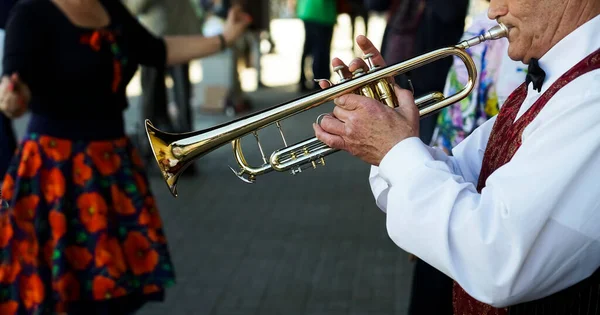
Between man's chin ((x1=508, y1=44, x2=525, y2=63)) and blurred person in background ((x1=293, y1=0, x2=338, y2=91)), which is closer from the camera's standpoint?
man's chin ((x1=508, y1=44, x2=525, y2=63))

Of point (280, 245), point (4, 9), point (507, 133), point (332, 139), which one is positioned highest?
point (4, 9)

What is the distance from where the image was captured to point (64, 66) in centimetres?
330

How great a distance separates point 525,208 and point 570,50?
385 millimetres

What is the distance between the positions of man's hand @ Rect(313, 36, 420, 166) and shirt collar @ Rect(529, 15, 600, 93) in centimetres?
29

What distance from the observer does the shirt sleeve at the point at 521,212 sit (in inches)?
57.5

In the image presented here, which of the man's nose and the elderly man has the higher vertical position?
the man's nose

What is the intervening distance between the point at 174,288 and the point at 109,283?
3.95 ft

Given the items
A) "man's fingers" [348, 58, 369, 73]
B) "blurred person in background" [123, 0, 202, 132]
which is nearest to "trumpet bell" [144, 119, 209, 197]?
"man's fingers" [348, 58, 369, 73]

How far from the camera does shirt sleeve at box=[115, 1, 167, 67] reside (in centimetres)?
364

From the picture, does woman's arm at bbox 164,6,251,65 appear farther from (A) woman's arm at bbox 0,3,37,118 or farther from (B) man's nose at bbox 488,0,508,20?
(B) man's nose at bbox 488,0,508,20

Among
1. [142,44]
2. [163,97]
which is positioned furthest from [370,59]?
[163,97]

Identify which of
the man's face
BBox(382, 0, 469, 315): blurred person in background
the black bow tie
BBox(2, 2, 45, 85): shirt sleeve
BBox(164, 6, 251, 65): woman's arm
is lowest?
BBox(382, 0, 469, 315): blurred person in background

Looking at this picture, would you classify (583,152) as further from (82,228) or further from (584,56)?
(82,228)

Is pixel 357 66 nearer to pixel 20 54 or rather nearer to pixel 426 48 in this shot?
pixel 20 54
